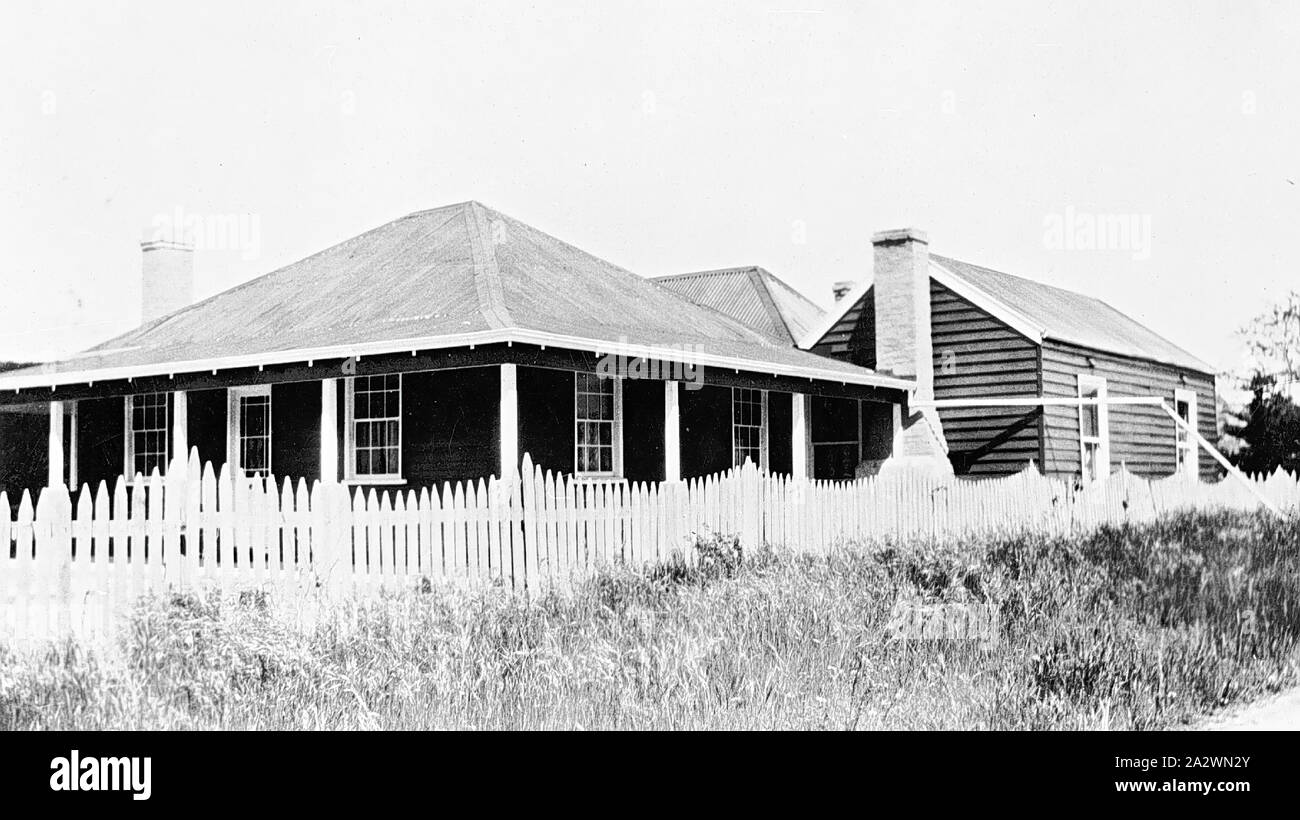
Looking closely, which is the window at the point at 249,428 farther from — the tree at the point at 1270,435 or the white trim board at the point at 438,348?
the tree at the point at 1270,435

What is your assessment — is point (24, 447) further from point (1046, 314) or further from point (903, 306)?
point (1046, 314)

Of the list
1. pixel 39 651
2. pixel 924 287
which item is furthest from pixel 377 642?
pixel 924 287

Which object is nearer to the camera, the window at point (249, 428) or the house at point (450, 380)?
the house at point (450, 380)

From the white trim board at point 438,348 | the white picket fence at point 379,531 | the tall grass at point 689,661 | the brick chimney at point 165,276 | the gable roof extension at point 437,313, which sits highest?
the brick chimney at point 165,276

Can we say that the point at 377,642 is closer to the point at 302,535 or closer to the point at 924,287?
the point at 302,535

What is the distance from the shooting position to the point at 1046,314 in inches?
1031

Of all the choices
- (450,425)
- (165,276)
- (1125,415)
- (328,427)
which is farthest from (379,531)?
(1125,415)

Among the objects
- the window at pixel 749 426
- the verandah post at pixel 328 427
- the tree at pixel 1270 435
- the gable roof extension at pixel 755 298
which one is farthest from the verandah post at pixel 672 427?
the tree at pixel 1270 435

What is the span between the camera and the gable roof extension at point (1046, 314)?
76.6 ft

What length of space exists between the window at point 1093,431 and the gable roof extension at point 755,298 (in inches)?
338

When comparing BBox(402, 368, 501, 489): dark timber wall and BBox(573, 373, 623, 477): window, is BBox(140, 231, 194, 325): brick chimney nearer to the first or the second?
BBox(402, 368, 501, 489): dark timber wall

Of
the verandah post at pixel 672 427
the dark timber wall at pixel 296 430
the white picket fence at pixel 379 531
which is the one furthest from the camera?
the dark timber wall at pixel 296 430
